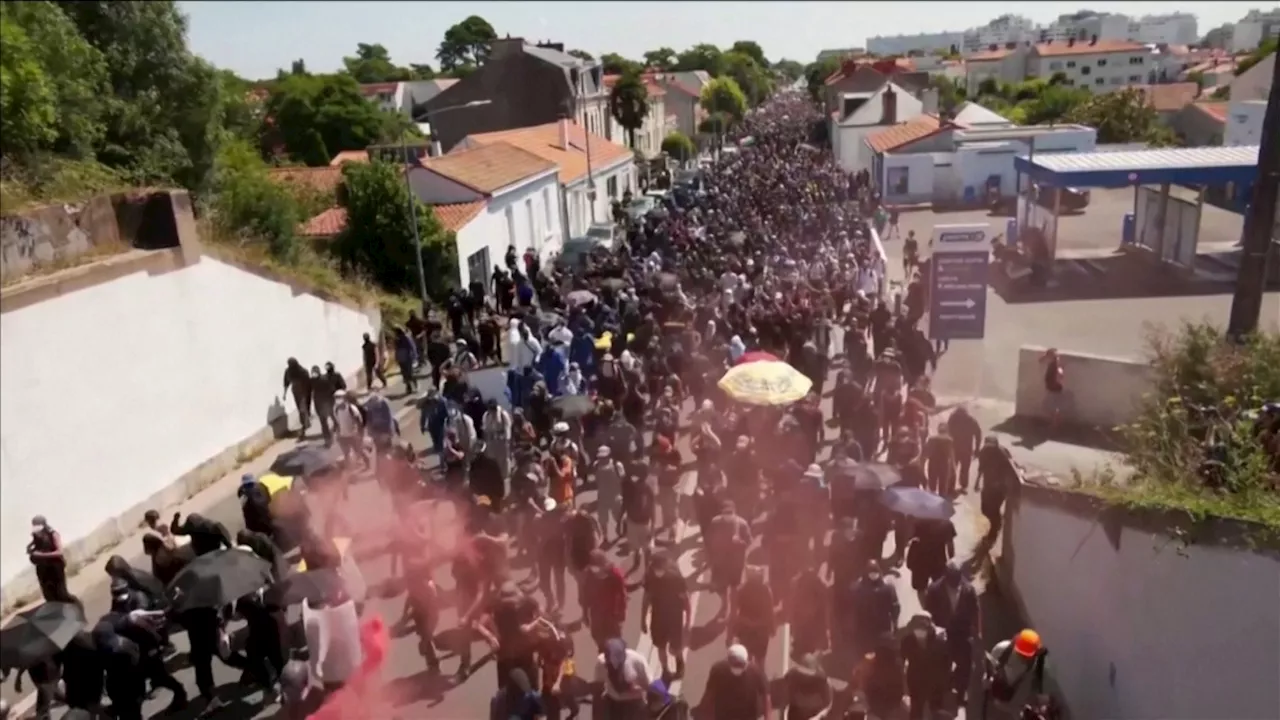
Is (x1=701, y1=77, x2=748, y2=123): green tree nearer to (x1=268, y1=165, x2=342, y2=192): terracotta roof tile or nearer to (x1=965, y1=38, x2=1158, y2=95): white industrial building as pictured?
(x1=965, y1=38, x2=1158, y2=95): white industrial building

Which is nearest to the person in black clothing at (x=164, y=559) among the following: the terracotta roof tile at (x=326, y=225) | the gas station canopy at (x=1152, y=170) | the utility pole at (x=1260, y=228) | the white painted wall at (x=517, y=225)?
the utility pole at (x=1260, y=228)

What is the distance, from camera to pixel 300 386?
14.5 m

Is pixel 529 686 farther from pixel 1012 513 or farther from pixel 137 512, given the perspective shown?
pixel 137 512

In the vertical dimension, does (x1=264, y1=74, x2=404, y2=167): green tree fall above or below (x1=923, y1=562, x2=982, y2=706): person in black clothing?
above

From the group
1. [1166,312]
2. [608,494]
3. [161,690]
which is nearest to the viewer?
[161,690]

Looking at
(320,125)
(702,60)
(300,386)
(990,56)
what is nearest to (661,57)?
(702,60)

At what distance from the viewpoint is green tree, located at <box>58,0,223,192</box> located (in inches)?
587

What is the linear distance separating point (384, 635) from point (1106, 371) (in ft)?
33.6

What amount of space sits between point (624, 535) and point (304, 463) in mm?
3593

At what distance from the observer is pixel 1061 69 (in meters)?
84.7

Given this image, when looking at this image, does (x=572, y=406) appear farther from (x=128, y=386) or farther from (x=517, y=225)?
(x=517, y=225)

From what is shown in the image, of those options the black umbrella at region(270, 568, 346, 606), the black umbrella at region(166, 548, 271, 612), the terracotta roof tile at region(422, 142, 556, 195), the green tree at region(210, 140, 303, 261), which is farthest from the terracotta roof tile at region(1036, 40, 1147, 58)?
the black umbrella at region(166, 548, 271, 612)

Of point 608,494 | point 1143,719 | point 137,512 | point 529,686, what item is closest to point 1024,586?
point 1143,719

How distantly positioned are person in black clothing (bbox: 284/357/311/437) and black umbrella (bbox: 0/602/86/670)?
24.8ft
